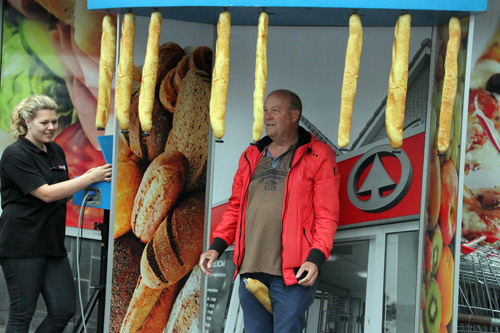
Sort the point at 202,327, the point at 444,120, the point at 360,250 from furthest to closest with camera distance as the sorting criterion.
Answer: the point at 202,327 → the point at 360,250 → the point at 444,120

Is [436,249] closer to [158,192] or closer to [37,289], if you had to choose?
[158,192]

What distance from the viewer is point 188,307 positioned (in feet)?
14.5

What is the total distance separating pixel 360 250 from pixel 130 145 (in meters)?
1.66

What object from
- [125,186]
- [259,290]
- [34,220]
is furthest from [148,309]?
[259,290]

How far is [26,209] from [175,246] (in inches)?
40.6

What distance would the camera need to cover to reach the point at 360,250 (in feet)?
13.6

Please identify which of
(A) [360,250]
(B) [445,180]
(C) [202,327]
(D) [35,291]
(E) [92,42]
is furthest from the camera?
(E) [92,42]

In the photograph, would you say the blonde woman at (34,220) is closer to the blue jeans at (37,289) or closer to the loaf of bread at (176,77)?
the blue jeans at (37,289)

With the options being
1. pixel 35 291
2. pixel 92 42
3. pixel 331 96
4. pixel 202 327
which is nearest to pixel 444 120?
pixel 331 96

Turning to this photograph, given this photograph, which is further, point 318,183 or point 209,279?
point 209,279

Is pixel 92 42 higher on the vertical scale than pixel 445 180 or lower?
higher

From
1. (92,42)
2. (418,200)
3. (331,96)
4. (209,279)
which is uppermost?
(92,42)

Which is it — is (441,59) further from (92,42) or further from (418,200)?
(92,42)

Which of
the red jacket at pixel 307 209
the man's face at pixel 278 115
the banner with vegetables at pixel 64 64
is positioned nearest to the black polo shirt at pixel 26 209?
the red jacket at pixel 307 209
